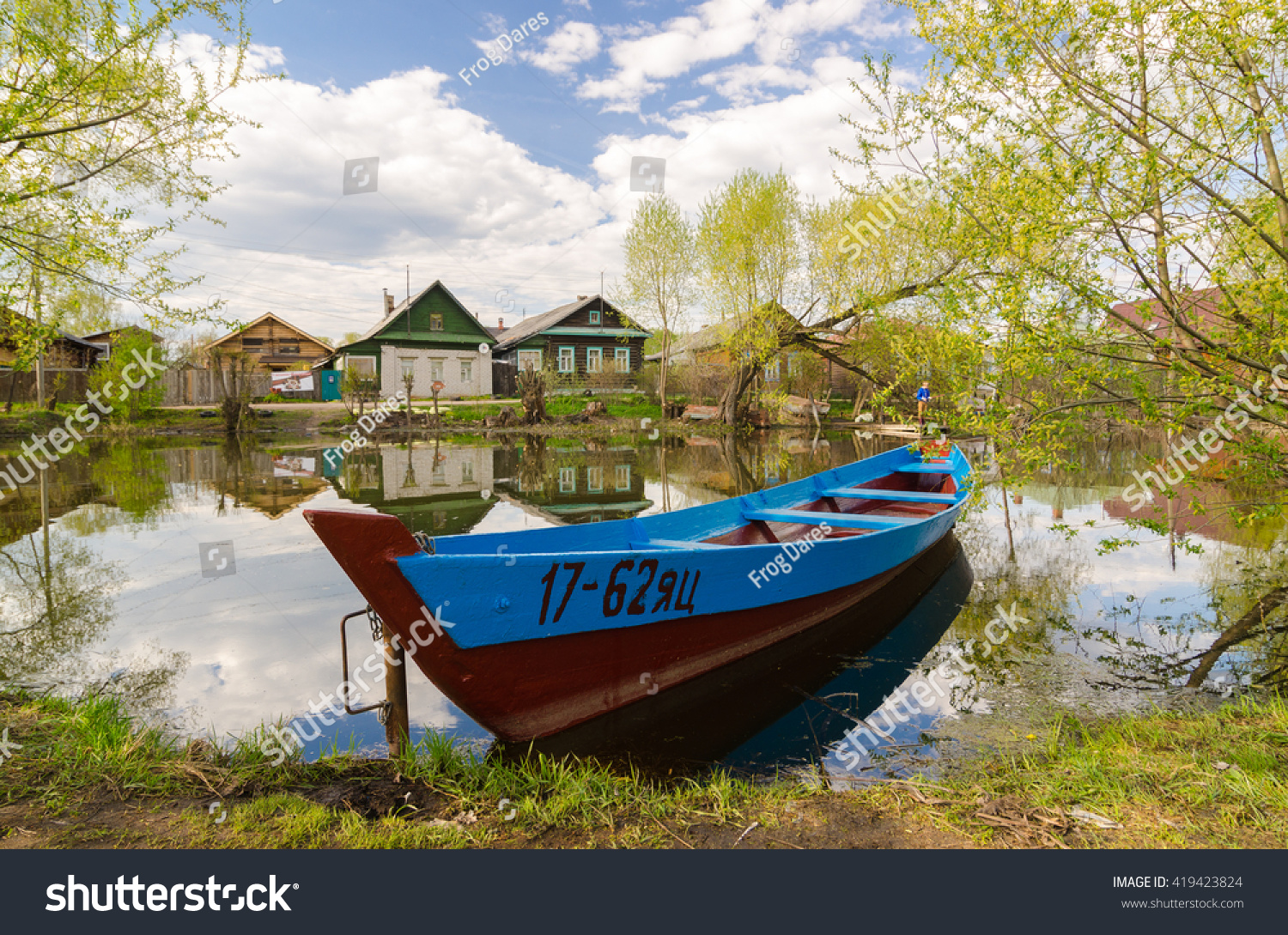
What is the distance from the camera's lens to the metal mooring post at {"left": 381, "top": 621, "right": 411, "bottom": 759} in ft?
12.0

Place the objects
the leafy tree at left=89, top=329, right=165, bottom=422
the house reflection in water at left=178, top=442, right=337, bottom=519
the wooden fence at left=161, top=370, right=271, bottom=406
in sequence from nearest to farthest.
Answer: the house reflection in water at left=178, top=442, right=337, bottom=519, the leafy tree at left=89, top=329, right=165, bottom=422, the wooden fence at left=161, top=370, right=271, bottom=406

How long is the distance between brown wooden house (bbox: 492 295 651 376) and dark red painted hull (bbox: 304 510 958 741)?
1274 inches

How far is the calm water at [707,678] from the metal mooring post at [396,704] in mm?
407

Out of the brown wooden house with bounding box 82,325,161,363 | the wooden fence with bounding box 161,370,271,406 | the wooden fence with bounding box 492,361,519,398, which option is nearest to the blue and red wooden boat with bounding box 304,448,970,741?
the brown wooden house with bounding box 82,325,161,363

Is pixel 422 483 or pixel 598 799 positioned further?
pixel 422 483

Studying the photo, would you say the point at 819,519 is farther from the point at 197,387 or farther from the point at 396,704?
the point at 197,387

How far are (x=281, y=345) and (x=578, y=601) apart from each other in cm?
4461

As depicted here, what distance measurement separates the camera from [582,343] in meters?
38.1

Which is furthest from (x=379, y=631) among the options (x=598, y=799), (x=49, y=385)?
(x=49, y=385)

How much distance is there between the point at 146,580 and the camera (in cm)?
708

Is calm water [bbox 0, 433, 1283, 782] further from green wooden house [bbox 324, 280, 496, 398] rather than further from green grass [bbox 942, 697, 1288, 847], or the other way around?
green wooden house [bbox 324, 280, 496, 398]

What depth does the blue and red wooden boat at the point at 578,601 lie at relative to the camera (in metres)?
3.37

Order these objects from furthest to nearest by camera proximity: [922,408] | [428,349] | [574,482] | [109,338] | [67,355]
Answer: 1. [428,349]
2. [67,355]
3. [109,338]
4. [574,482]
5. [922,408]

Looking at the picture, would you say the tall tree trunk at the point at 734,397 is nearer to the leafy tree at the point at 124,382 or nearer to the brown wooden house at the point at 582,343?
the brown wooden house at the point at 582,343
